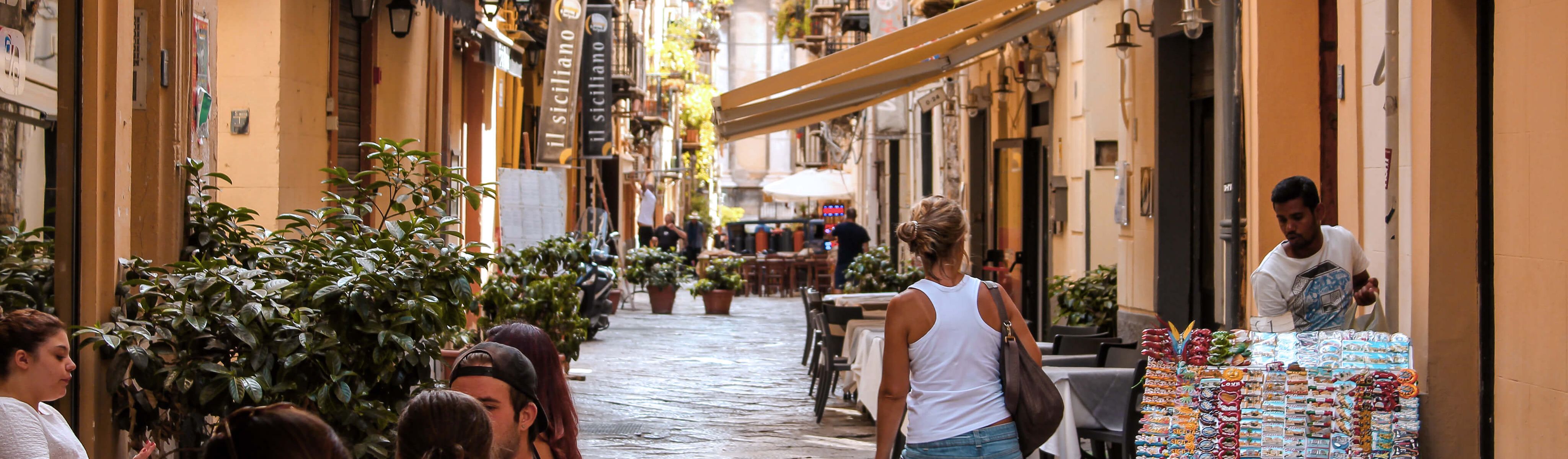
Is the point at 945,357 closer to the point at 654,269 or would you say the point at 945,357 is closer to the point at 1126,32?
the point at 1126,32

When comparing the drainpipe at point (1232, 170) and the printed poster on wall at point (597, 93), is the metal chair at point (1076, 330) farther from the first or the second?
the printed poster on wall at point (597, 93)

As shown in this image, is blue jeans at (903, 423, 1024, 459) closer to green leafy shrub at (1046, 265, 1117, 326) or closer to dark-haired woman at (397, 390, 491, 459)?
dark-haired woman at (397, 390, 491, 459)

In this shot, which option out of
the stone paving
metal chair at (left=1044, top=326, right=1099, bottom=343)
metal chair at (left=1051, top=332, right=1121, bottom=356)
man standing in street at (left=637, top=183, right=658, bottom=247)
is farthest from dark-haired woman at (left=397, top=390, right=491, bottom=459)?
man standing in street at (left=637, top=183, right=658, bottom=247)

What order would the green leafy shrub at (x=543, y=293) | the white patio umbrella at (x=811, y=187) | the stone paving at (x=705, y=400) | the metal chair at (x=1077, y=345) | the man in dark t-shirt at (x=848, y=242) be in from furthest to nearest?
the white patio umbrella at (x=811, y=187), the man in dark t-shirt at (x=848, y=242), the green leafy shrub at (x=543, y=293), the stone paving at (x=705, y=400), the metal chair at (x=1077, y=345)

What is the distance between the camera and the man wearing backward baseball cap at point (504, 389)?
2.89m

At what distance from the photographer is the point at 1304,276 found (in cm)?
484

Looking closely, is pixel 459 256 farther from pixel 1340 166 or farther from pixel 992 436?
pixel 1340 166

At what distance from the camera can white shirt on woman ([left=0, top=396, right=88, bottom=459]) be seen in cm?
329

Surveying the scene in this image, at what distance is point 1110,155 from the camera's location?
34.6ft

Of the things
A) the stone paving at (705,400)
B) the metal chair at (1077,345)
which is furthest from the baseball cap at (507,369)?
the metal chair at (1077,345)

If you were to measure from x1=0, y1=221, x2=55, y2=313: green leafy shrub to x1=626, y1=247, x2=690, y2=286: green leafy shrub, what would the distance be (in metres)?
14.8

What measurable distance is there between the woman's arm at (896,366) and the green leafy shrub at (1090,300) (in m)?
5.84

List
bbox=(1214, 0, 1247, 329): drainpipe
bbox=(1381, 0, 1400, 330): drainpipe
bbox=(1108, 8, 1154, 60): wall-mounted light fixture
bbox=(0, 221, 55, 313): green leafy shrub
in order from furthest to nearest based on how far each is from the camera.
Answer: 1. bbox=(1108, 8, 1154, 60): wall-mounted light fixture
2. bbox=(1214, 0, 1247, 329): drainpipe
3. bbox=(1381, 0, 1400, 330): drainpipe
4. bbox=(0, 221, 55, 313): green leafy shrub

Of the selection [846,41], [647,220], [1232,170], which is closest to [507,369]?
[1232,170]
